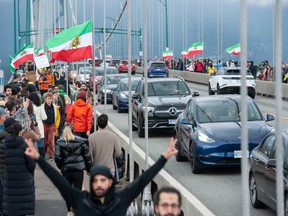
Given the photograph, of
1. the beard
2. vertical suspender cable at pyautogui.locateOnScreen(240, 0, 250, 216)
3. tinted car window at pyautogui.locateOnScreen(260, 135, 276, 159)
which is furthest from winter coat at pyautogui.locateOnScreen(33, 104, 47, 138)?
the beard

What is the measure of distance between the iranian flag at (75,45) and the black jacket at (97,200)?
14.3 metres

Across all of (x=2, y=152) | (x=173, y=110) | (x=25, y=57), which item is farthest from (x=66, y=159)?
(x=25, y=57)

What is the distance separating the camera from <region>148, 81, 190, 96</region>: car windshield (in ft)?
81.7

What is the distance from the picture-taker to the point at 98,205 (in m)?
6.49

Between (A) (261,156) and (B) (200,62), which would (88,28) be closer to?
(A) (261,156)

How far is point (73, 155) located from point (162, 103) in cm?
1133

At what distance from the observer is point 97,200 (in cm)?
653

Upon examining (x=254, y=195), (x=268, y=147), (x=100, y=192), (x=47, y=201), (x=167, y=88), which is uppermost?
(x=100, y=192)

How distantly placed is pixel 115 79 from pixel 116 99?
6102mm

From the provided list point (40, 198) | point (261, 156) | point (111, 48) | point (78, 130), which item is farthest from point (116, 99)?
point (111, 48)

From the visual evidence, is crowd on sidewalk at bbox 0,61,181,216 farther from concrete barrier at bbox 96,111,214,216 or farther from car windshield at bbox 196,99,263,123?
car windshield at bbox 196,99,263,123

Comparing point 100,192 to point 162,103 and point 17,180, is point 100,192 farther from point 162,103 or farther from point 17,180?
point 162,103

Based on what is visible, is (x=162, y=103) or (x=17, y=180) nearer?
(x=17, y=180)

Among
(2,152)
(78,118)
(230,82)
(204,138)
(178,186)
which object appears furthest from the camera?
(230,82)
